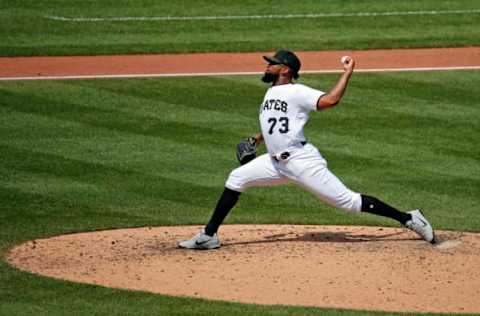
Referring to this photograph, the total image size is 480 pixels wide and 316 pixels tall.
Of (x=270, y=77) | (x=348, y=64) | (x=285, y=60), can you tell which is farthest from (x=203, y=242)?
(x=348, y=64)

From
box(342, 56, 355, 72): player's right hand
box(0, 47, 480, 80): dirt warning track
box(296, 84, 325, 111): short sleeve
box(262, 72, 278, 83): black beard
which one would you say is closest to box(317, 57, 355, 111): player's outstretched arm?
box(342, 56, 355, 72): player's right hand

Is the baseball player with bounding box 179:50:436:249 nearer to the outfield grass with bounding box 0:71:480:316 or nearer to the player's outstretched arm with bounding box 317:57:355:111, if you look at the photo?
the player's outstretched arm with bounding box 317:57:355:111

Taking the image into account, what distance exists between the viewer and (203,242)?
11.7m

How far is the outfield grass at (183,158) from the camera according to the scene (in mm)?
12266

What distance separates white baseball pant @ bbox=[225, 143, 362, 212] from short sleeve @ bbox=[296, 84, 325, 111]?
0.41m

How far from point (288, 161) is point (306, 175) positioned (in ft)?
0.65

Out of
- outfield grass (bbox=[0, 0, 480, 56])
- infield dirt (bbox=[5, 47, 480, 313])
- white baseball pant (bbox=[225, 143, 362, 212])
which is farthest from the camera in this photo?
outfield grass (bbox=[0, 0, 480, 56])

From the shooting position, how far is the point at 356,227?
1290 cm

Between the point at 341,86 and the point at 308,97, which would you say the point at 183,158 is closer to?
the point at 308,97

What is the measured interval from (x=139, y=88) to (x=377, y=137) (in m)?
4.09

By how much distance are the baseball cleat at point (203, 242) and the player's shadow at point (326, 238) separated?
255mm

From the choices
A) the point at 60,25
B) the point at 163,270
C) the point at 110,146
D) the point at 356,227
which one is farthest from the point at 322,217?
the point at 60,25

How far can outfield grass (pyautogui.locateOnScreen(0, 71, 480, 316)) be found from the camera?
12.3 meters

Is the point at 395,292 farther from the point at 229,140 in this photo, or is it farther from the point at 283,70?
the point at 229,140
